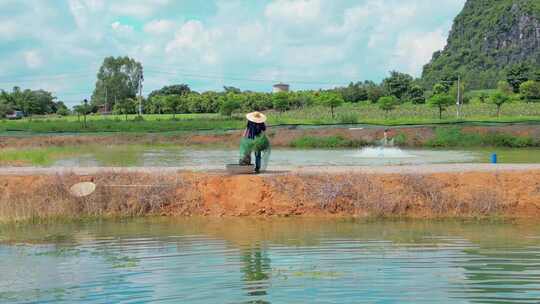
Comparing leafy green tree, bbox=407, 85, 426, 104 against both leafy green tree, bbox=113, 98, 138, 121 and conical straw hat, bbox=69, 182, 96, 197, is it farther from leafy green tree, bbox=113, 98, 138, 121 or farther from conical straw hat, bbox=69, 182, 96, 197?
conical straw hat, bbox=69, 182, 96, 197

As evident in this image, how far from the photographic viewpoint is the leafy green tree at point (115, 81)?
108062 mm

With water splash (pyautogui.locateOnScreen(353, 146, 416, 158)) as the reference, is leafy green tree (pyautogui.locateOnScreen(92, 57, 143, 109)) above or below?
above

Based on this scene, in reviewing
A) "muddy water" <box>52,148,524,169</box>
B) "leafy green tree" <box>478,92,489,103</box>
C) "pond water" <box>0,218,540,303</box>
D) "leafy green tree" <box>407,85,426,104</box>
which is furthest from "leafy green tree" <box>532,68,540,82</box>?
"pond water" <box>0,218,540,303</box>

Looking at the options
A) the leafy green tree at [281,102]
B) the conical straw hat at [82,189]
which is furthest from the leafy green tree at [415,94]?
the conical straw hat at [82,189]

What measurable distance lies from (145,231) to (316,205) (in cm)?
423

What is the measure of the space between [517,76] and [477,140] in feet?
161

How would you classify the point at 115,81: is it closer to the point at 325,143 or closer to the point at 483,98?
the point at 483,98

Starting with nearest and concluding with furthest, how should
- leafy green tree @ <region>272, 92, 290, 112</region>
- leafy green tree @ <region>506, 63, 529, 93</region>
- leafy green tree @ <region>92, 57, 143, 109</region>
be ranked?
leafy green tree @ <region>272, 92, 290, 112</region> < leafy green tree @ <region>506, 63, 529, 93</region> < leafy green tree @ <region>92, 57, 143, 109</region>

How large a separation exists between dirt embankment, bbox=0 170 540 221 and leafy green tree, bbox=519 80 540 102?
215 feet

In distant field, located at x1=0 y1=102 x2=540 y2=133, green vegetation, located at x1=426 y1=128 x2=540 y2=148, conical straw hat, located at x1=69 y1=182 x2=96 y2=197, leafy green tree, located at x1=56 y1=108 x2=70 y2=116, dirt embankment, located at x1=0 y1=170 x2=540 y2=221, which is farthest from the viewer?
leafy green tree, located at x1=56 y1=108 x2=70 y2=116

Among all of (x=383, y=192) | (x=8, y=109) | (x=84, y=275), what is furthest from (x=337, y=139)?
(x=8, y=109)

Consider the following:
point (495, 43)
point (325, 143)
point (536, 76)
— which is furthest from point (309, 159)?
point (495, 43)

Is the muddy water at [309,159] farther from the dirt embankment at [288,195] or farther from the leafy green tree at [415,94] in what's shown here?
the leafy green tree at [415,94]

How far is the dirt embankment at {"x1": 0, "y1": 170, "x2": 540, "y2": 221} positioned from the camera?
1712 centimetres
